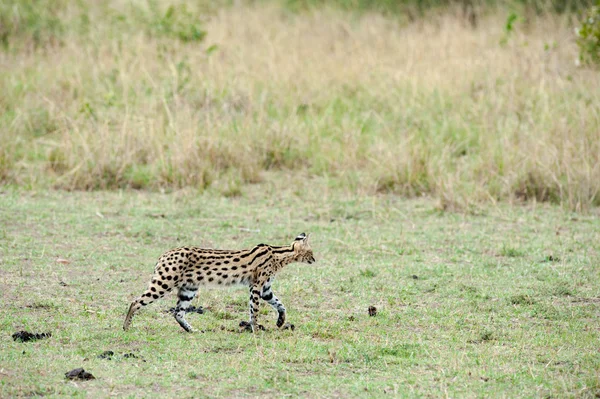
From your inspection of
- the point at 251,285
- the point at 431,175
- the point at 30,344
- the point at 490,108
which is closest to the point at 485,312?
the point at 251,285

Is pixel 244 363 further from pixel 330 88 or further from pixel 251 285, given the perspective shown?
pixel 330 88

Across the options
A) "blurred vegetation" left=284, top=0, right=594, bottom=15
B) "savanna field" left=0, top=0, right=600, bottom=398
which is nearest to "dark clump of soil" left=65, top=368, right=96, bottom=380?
"savanna field" left=0, top=0, right=600, bottom=398

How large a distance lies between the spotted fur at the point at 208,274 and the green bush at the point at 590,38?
789 centimetres

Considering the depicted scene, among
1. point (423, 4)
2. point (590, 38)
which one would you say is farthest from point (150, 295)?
point (423, 4)

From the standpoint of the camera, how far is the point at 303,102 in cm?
1352

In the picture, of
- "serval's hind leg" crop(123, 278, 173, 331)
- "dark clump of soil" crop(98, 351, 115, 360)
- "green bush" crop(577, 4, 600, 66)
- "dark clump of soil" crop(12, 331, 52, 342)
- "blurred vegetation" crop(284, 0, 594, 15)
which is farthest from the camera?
"blurred vegetation" crop(284, 0, 594, 15)

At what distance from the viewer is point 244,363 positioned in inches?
229

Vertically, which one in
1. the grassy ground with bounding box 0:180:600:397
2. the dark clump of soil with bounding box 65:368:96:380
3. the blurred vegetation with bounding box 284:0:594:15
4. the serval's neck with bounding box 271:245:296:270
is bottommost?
the grassy ground with bounding box 0:180:600:397

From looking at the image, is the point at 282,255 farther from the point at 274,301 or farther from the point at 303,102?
the point at 303,102

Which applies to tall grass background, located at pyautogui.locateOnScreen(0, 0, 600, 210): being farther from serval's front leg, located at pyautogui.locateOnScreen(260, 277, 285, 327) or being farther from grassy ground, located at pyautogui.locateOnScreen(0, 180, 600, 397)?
serval's front leg, located at pyautogui.locateOnScreen(260, 277, 285, 327)

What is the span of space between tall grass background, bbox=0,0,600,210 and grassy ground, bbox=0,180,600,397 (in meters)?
0.43

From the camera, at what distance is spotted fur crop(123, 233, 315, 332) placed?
20.8 ft

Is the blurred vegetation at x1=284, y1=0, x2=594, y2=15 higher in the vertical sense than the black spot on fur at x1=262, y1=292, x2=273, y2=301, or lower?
higher

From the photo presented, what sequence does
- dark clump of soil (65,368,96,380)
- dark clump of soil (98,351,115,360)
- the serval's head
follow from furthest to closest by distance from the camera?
the serval's head < dark clump of soil (98,351,115,360) < dark clump of soil (65,368,96,380)
